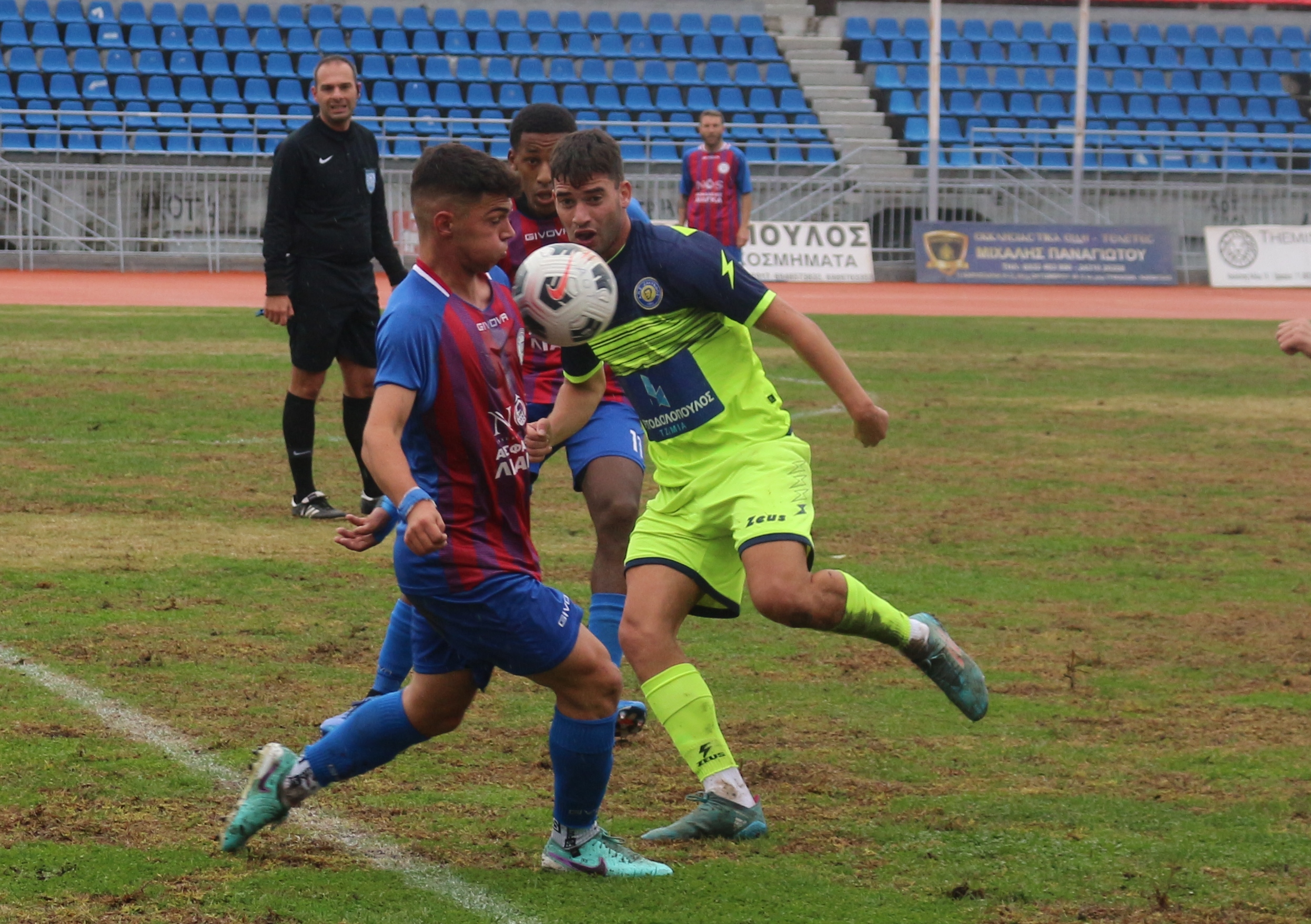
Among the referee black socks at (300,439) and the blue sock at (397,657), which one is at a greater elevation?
the referee black socks at (300,439)

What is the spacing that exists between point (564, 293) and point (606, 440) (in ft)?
4.25

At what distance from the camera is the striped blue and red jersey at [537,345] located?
6.11 meters

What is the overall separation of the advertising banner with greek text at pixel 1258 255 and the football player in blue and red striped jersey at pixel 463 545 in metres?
28.4

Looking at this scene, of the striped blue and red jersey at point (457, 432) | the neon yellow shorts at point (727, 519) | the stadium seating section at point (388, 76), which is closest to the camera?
the striped blue and red jersey at point (457, 432)

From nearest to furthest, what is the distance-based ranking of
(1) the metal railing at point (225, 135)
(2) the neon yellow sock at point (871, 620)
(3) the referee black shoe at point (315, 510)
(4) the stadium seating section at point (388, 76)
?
(2) the neon yellow sock at point (871, 620) → (3) the referee black shoe at point (315, 510) → (1) the metal railing at point (225, 135) → (4) the stadium seating section at point (388, 76)

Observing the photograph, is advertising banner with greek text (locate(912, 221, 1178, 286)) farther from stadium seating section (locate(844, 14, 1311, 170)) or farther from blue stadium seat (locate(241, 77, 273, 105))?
blue stadium seat (locate(241, 77, 273, 105))

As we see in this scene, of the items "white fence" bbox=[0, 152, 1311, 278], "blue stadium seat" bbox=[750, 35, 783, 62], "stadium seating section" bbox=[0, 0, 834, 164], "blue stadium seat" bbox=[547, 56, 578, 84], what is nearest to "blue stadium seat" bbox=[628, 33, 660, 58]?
"stadium seating section" bbox=[0, 0, 834, 164]

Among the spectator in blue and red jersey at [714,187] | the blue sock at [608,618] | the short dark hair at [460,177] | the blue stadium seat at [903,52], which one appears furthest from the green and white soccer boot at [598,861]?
the blue stadium seat at [903,52]

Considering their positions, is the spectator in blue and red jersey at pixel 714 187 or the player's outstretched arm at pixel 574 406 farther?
the spectator in blue and red jersey at pixel 714 187

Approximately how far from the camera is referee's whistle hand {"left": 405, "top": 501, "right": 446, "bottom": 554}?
3.56 m

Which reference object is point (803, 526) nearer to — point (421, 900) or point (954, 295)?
point (421, 900)

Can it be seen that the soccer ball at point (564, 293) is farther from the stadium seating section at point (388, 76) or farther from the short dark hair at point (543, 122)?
the stadium seating section at point (388, 76)

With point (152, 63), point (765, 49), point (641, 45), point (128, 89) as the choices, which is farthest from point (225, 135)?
point (765, 49)

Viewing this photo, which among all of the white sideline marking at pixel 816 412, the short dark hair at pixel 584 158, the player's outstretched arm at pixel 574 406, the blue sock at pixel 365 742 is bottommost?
the blue sock at pixel 365 742
